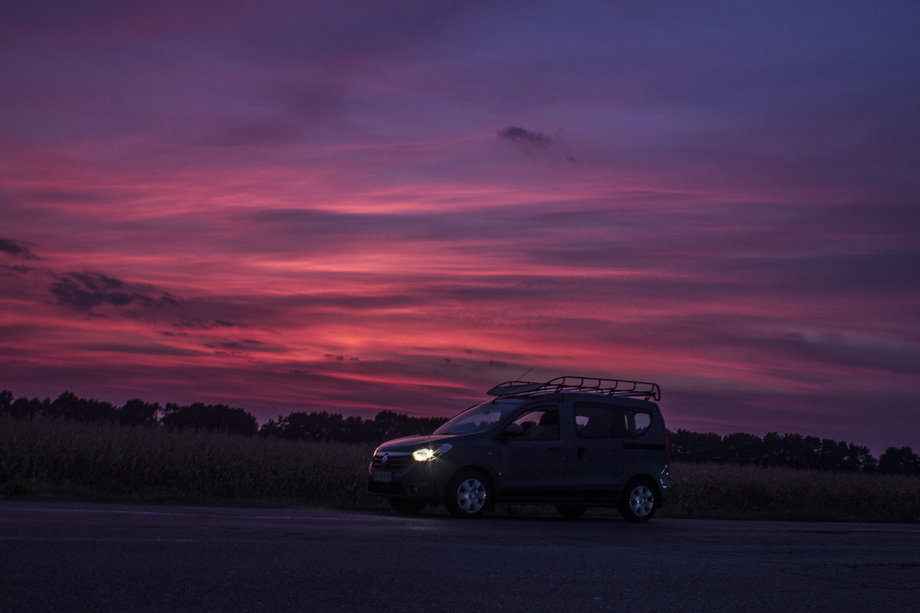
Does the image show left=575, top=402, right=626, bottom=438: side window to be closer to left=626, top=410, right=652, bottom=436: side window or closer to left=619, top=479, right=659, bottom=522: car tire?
left=626, top=410, right=652, bottom=436: side window

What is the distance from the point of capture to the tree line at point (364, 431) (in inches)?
1141

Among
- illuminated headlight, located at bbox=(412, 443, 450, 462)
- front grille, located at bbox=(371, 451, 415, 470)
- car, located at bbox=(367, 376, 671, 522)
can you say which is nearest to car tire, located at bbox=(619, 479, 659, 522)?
car, located at bbox=(367, 376, 671, 522)

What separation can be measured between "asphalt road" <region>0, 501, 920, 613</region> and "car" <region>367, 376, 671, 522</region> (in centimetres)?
378

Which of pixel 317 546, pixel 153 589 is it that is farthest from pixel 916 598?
pixel 153 589

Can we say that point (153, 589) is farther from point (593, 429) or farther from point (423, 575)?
point (593, 429)

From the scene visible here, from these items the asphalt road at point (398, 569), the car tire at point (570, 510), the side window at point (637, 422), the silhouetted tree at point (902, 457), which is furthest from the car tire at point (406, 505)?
the silhouetted tree at point (902, 457)

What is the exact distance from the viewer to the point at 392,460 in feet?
55.1

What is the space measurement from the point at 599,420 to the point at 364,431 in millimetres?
28863

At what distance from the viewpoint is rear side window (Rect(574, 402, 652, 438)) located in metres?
17.7

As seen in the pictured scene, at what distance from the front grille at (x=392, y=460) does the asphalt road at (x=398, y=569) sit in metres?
3.85

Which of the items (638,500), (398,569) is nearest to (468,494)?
(638,500)

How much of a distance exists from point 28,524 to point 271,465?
15.0 metres

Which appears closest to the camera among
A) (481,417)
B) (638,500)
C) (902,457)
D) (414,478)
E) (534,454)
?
(414,478)

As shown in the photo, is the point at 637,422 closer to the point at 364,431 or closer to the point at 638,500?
the point at 638,500
